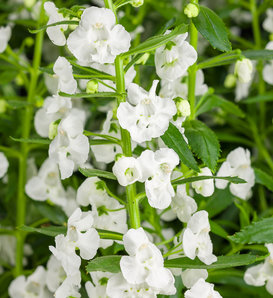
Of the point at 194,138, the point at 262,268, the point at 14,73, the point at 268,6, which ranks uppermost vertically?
the point at 268,6

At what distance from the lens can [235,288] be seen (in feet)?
4.96

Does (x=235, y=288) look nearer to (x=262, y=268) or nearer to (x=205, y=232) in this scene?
(x=262, y=268)

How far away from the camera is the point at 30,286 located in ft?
4.28

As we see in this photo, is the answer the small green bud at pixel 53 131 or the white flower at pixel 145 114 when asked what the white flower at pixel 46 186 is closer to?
the small green bud at pixel 53 131

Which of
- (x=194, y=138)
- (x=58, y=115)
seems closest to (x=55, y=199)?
(x=58, y=115)

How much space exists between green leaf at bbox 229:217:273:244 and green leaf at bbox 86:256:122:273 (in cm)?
21

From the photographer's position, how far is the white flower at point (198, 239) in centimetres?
96

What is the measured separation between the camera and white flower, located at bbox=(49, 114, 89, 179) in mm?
992

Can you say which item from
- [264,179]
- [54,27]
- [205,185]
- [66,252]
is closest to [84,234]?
[66,252]

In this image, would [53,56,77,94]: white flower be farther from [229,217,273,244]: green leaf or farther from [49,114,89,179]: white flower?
[229,217,273,244]: green leaf

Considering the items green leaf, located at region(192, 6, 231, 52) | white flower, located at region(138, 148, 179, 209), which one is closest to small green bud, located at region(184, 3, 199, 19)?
green leaf, located at region(192, 6, 231, 52)

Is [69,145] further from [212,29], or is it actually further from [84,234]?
[212,29]

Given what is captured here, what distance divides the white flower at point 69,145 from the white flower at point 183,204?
20 cm

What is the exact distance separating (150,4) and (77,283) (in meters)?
0.96
